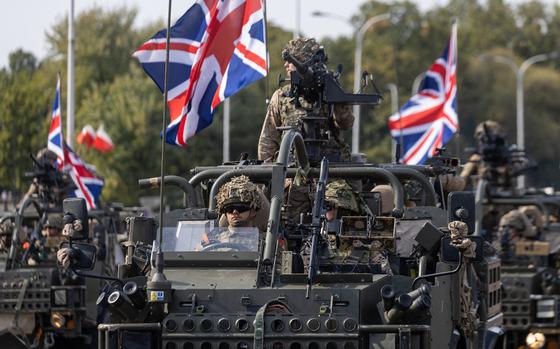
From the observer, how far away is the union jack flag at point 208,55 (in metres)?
15.6

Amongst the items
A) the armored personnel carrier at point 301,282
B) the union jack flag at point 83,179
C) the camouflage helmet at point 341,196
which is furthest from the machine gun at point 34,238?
the camouflage helmet at point 341,196

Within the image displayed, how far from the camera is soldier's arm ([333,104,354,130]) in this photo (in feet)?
51.1

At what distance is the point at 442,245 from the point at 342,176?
2415mm

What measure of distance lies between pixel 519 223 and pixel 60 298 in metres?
6.17

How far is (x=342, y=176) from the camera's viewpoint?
47.2 feet

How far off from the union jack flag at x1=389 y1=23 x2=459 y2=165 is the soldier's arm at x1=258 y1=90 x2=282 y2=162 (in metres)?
10.9

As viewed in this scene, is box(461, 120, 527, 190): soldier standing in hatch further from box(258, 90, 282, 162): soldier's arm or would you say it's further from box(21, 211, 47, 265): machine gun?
box(258, 90, 282, 162): soldier's arm

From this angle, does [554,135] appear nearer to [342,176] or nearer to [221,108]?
[221,108]

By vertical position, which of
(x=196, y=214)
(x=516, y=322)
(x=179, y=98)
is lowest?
(x=516, y=322)

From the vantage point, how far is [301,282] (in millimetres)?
11906

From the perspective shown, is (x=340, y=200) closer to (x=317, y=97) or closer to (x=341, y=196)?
(x=341, y=196)

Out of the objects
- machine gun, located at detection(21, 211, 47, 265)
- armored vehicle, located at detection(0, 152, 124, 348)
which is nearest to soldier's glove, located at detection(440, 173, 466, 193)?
armored vehicle, located at detection(0, 152, 124, 348)

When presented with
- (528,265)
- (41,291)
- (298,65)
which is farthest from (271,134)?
(528,265)

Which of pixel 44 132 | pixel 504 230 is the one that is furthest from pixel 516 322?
pixel 44 132
